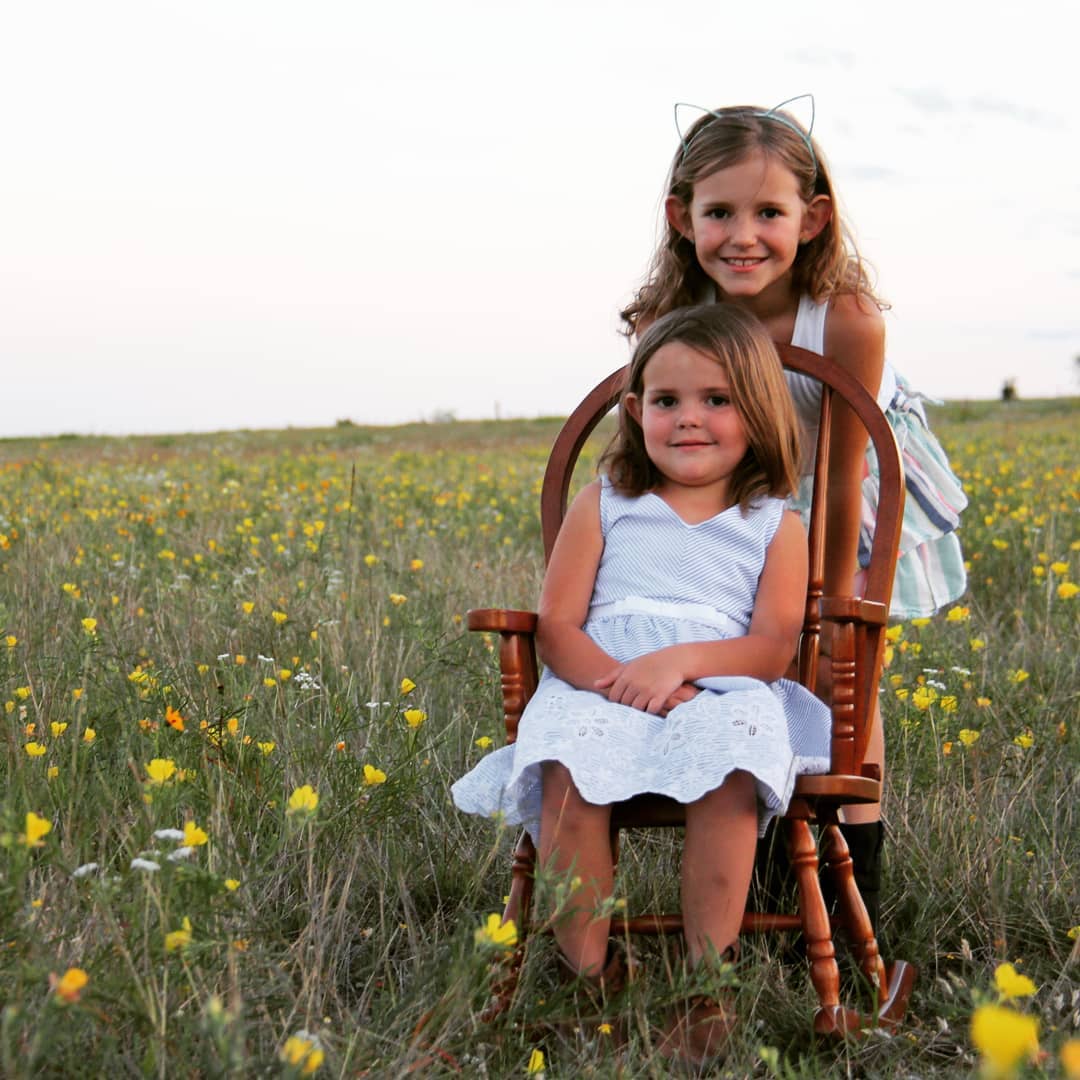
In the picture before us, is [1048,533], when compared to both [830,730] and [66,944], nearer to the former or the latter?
[830,730]

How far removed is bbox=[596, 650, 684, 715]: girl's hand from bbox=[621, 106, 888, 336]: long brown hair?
992 mm

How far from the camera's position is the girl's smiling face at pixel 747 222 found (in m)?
3.02

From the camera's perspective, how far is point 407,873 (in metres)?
3.02

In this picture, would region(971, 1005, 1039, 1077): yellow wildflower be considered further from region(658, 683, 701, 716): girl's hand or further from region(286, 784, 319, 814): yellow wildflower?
region(658, 683, 701, 716): girl's hand

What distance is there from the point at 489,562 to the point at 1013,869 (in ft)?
12.5

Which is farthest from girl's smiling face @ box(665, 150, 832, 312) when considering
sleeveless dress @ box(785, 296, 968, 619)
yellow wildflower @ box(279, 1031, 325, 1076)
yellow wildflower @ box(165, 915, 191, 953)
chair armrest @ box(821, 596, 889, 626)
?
yellow wildflower @ box(279, 1031, 325, 1076)

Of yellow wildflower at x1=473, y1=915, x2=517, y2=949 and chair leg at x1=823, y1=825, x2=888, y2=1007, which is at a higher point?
yellow wildflower at x1=473, y1=915, x2=517, y2=949

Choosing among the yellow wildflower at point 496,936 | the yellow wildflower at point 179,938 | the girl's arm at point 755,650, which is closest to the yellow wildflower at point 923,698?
the girl's arm at point 755,650

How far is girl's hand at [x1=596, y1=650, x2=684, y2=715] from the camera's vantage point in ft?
8.68

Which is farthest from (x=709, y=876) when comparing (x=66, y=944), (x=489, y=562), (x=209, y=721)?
(x=489, y=562)

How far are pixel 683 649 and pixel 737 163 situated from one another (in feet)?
3.66

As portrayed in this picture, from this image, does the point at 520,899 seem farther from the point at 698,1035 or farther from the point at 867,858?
the point at 867,858

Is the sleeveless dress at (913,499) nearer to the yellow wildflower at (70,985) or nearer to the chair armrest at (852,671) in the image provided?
the chair armrest at (852,671)

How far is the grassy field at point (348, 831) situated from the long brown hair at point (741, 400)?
0.78 metres
